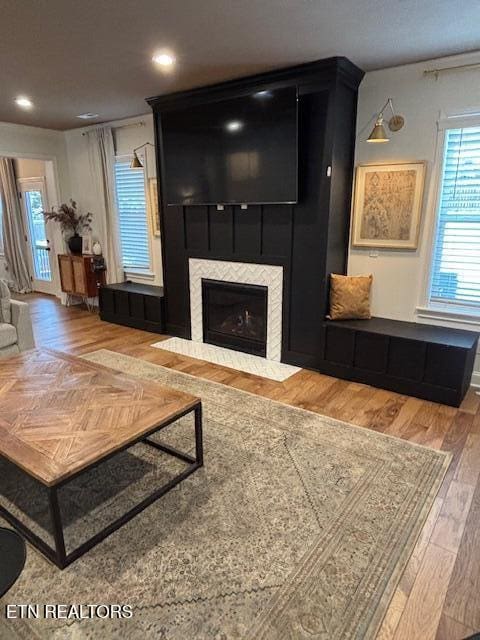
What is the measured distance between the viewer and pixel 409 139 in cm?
355

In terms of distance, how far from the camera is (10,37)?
9.30ft

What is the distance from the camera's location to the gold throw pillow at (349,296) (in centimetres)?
379

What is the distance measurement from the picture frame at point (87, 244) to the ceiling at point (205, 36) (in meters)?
2.71

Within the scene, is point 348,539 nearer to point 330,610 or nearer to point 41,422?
point 330,610

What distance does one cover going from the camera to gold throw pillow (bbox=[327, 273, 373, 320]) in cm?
379

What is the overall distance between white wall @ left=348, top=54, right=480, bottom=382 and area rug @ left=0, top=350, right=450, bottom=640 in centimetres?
157

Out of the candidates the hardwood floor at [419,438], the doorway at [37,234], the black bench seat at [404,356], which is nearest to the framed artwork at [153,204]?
the hardwood floor at [419,438]

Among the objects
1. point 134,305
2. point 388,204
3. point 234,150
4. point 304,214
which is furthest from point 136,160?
point 388,204

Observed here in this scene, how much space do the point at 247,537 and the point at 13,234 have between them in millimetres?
7840

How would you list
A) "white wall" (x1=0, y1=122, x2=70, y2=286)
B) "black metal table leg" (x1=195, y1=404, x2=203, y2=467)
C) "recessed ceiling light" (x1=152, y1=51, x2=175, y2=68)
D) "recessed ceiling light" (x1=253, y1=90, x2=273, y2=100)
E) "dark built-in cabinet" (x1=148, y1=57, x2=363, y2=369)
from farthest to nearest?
"white wall" (x1=0, y1=122, x2=70, y2=286), "recessed ceiling light" (x1=253, y1=90, x2=273, y2=100), "dark built-in cabinet" (x1=148, y1=57, x2=363, y2=369), "recessed ceiling light" (x1=152, y1=51, x2=175, y2=68), "black metal table leg" (x1=195, y1=404, x2=203, y2=467)

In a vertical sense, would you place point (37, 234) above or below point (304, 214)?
below

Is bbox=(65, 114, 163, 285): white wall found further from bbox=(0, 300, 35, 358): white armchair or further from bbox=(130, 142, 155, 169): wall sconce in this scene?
bbox=(0, 300, 35, 358): white armchair

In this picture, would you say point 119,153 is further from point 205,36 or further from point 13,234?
point 13,234

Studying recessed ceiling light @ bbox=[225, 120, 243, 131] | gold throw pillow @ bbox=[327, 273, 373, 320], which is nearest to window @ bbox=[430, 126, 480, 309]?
gold throw pillow @ bbox=[327, 273, 373, 320]
